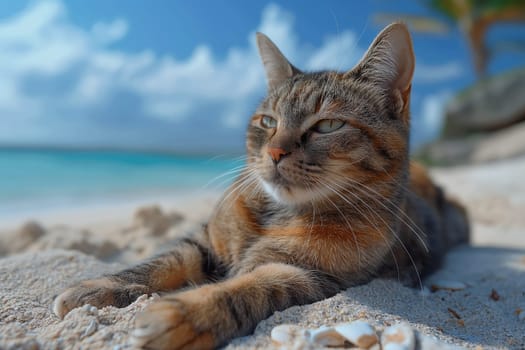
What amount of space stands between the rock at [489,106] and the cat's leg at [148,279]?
14.0 m

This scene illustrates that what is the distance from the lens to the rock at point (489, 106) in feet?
43.9

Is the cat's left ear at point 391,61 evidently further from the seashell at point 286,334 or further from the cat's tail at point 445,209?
the cat's tail at point 445,209

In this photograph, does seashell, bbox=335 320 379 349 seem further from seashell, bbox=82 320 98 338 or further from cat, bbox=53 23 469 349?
seashell, bbox=82 320 98 338

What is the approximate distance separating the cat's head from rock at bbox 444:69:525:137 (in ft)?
44.1

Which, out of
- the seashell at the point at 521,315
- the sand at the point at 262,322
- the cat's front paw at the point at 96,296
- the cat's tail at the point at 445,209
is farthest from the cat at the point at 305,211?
the cat's tail at the point at 445,209

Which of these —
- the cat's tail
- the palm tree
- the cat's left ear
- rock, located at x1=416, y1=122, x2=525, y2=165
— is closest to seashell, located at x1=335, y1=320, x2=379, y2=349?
the cat's left ear

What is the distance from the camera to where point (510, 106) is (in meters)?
13.4

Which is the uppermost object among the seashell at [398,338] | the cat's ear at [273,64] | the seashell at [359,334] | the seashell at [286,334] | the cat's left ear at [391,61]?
the cat's ear at [273,64]

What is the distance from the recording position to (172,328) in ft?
4.33

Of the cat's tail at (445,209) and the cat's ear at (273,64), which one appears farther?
the cat's tail at (445,209)

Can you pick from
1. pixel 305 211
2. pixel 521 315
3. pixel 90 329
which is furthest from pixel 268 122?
pixel 521 315

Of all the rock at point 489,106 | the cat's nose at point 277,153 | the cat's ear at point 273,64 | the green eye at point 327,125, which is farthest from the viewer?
the rock at point 489,106

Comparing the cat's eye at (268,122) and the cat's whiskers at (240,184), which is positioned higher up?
the cat's eye at (268,122)

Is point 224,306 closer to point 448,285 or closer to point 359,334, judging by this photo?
point 359,334
